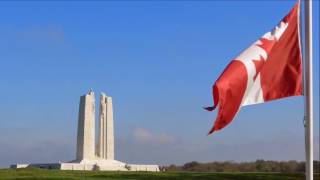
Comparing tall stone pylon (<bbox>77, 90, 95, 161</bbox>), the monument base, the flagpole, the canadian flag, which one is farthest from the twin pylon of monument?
the flagpole

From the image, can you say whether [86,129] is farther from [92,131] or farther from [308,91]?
[308,91]

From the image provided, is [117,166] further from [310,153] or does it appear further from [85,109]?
[310,153]

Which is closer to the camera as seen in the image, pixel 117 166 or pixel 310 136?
pixel 310 136

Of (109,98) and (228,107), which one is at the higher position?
(109,98)

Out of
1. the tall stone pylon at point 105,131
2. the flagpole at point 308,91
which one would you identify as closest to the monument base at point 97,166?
the tall stone pylon at point 105,131

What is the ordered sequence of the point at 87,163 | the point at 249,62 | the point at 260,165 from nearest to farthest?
the point at 249,62 → the point at 87,163 → the point at 260,165

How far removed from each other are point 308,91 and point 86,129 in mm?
37572

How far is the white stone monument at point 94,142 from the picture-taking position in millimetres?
42625

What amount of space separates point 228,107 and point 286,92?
0.79m

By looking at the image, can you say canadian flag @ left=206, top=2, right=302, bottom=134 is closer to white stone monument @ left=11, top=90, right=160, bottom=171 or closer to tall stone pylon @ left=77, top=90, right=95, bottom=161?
white stone monument @ left=11, top=90, right=160, bottom=171

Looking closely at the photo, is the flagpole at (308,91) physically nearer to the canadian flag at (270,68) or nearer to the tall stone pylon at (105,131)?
the canadian flag at (270,68)

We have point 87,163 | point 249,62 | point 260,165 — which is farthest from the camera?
point 260,165

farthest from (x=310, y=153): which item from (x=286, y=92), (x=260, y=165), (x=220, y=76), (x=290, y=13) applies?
(x=260, y=165)

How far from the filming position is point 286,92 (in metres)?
6.82
